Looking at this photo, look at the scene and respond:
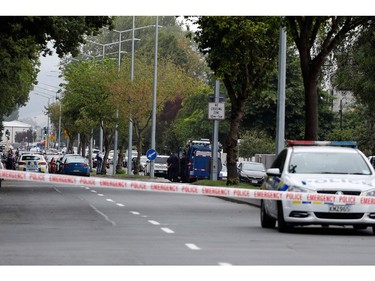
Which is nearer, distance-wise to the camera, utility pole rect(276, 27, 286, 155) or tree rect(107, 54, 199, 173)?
utility pole rect(276, 27, 286, 155)

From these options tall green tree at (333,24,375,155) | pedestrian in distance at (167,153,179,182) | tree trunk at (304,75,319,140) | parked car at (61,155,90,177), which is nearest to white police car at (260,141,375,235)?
tree trunk at (304,75,319,140)

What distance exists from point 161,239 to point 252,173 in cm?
4053

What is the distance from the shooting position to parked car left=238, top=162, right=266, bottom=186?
2306 inches

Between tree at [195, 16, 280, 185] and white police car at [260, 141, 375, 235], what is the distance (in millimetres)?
16669

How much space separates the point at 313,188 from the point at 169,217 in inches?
250

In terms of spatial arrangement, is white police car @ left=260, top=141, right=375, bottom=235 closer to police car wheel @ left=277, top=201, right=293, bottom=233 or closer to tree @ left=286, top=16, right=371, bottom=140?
police car wheel @ left=277, top=201, right=293, bottom=233

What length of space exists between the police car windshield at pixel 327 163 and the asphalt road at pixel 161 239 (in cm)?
112

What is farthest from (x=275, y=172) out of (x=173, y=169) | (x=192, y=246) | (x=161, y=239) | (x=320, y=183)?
(x=173, y=169)

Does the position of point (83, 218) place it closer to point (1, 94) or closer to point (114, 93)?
point (1, 94)

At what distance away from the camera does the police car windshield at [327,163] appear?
69.2 ft

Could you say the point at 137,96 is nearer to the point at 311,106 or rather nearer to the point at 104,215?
the point at 311,106

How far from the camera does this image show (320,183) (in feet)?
66.1

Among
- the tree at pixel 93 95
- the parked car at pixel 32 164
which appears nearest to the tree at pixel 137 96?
the tree at pixel 93 95
